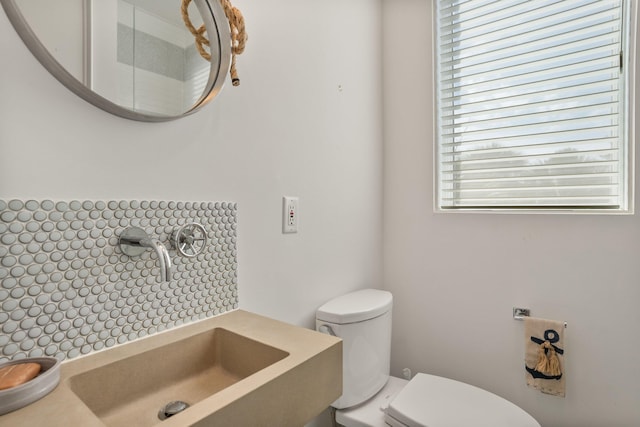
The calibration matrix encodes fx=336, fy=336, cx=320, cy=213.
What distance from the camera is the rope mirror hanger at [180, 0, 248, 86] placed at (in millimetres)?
895

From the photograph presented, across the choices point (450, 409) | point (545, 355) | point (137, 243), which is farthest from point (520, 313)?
point (137, 243)

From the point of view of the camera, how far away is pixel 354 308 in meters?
1.28

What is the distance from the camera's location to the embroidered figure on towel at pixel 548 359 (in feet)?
4.33

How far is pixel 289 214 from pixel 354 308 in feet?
1.45

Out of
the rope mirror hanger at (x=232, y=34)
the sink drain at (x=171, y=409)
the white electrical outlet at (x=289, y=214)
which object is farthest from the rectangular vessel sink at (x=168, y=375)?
the rope mirror hanger at (x=232, y=34)

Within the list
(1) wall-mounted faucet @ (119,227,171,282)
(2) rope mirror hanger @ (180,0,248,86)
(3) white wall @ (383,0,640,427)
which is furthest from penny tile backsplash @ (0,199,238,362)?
(3) white wall @ (383,0,640,427)

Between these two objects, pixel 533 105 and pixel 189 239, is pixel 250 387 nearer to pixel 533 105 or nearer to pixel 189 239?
pixel 189 239

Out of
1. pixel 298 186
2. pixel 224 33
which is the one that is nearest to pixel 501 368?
pixel 298 186

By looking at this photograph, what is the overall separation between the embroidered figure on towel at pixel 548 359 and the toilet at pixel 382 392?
25cm

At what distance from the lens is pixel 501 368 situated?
147cm

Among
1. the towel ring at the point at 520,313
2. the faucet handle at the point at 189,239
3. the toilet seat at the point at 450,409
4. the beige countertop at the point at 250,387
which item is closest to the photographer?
the beige countertop at the point at 250,387

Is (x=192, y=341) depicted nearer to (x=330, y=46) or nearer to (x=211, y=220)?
(x=211, y=220)

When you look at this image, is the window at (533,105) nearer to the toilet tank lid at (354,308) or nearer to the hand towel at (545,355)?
the hand towel at (545,355)

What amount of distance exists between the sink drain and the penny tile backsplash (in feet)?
0.57
